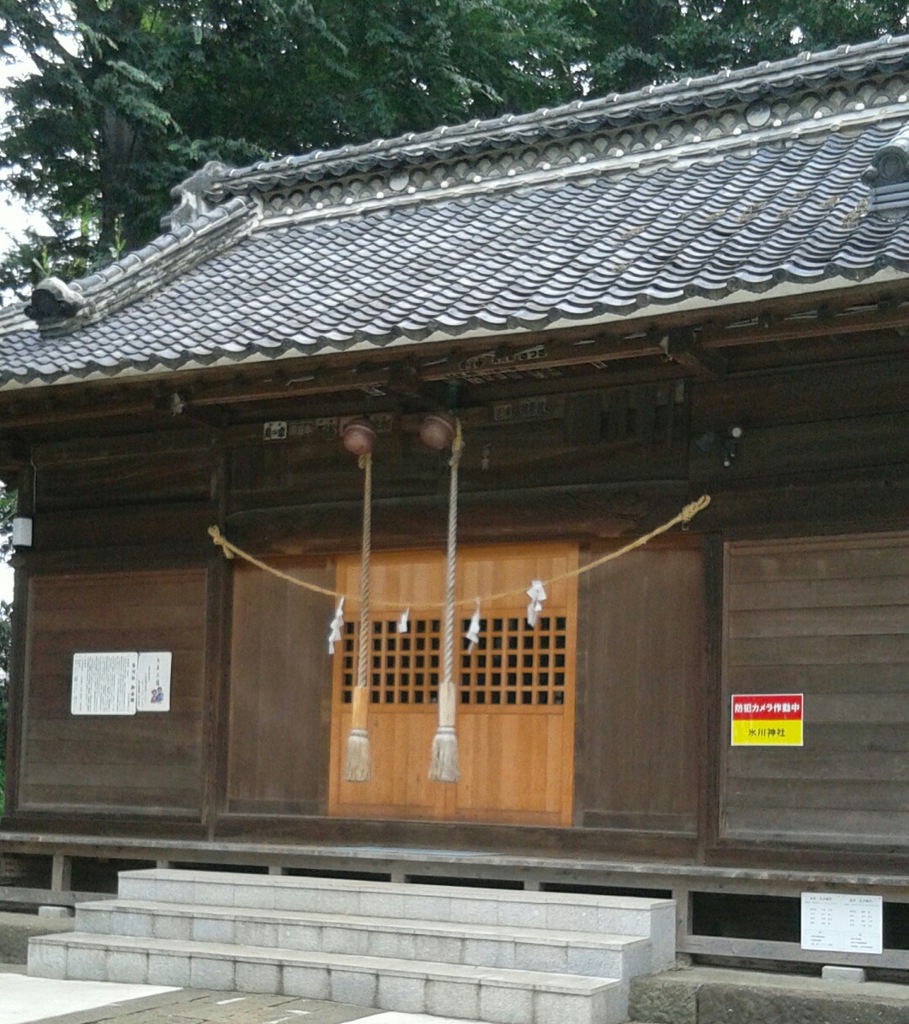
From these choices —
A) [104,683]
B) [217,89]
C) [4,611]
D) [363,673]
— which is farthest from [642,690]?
[217,89]

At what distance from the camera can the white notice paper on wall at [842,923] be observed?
26.3 ft

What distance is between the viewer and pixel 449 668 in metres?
9.13

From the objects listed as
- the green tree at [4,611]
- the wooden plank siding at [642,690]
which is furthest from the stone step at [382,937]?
the green tree at [4,611]

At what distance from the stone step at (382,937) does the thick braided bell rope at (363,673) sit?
896mm

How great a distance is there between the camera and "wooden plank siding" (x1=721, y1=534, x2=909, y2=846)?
8266 mm

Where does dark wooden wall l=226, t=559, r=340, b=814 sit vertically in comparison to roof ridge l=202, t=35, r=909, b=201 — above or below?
below

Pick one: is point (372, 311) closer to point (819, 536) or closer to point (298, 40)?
point (819, 536)

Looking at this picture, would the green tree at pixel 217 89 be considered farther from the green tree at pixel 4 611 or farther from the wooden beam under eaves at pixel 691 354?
the wooden beam under eaves at pixel 691 354

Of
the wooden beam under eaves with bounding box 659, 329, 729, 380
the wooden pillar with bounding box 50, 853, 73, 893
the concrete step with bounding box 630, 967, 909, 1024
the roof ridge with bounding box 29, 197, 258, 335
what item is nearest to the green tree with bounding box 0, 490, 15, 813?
the roof ridge with bounding box 29, 197, 258, 335

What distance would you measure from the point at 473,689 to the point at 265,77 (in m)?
15.3

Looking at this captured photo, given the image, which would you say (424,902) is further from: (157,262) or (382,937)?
(157,262)

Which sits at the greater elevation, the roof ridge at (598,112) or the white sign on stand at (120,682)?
the roof ridge at (598,112)

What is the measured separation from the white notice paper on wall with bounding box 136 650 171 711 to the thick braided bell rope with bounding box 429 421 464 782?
2.34m

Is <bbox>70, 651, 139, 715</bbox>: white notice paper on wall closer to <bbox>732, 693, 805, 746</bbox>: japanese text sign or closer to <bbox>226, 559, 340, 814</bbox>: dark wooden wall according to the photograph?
<bbox>226, 559, 340, 814</bbox>: dark wooden wall
